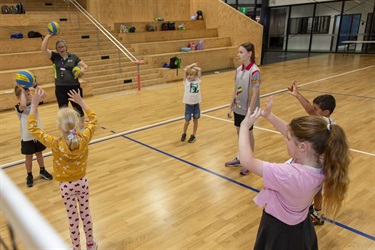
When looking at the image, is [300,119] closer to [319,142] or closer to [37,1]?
[319,142]

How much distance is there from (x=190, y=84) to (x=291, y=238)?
3147 millimetres

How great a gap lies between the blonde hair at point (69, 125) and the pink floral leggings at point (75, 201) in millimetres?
329

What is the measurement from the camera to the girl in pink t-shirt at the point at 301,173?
1.53 meters

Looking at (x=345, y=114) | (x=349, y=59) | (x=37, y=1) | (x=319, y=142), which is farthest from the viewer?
(x=349, y=59)

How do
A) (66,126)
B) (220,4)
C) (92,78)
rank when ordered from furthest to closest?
(220,4) → (92,78) → (66,126)

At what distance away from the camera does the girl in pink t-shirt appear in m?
1.53

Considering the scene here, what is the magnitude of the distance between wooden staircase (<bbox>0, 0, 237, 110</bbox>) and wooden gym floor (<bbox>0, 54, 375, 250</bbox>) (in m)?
1.40

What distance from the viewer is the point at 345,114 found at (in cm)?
627

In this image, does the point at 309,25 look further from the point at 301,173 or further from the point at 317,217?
the point at 301,173

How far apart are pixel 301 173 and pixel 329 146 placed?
189mm

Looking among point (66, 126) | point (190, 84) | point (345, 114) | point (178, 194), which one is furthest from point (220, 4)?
point (66, 126)

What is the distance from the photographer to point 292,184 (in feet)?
5.12

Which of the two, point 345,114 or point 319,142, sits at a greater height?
point 319,142

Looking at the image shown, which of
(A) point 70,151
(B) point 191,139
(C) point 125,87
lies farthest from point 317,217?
(C) point 125,87
